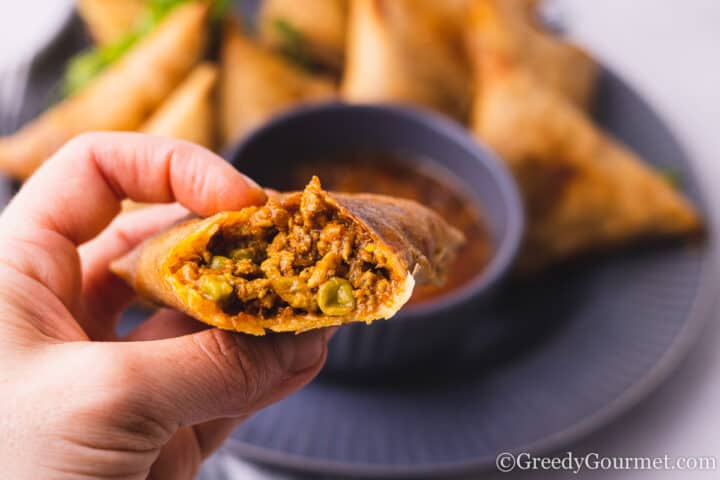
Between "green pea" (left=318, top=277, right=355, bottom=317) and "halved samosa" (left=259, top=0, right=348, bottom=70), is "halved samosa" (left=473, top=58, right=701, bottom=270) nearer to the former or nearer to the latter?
"halved samosa" (left=259, top=0, right=348, bottom=70)

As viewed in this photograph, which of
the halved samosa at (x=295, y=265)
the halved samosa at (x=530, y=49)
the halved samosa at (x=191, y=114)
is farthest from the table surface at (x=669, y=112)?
the halved samosa at (x=295, y=265)

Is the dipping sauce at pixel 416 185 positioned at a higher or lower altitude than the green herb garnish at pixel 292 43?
lower

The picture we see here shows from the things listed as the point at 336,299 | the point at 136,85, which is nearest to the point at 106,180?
the point at 336,299

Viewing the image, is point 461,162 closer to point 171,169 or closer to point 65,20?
point 171,169

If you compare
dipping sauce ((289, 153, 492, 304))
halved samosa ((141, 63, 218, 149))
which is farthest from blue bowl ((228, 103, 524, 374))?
halved samosa ((141, 63, 218, 149))

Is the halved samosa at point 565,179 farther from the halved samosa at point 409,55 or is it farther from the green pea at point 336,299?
the green pea at point 336,299

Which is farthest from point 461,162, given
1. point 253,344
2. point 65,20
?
point 65,20

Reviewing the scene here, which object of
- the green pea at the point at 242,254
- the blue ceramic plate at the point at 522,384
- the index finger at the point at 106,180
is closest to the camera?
the green pea at the point at 242,254

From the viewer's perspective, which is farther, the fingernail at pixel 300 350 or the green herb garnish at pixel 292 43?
the green herb garnish at pixel 292 43
